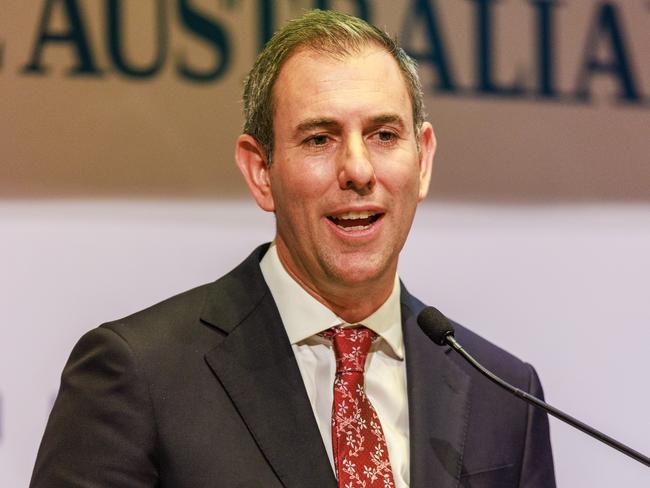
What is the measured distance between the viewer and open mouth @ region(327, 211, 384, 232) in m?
1.94

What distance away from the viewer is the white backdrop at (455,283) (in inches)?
100.0

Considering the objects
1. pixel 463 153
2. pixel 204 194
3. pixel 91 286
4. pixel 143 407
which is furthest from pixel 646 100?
pixel 143 407

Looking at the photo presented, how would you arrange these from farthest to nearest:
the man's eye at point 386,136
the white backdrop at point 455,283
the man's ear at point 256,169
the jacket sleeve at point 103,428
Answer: the white backdrop at point 455,283
the man's ear at point 256,169
the man's eye at point 386,136
the jacket sleeve at point 103,428

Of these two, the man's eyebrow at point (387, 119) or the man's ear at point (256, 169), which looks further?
the man's ear at point (256, 169)

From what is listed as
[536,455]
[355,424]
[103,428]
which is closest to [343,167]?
[355,424]

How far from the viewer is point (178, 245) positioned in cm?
268

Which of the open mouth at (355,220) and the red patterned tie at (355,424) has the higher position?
the open mouth at (355,220)

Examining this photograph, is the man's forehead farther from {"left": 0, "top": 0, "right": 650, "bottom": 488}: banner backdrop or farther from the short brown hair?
{"left": 0, "top": 0, "right": 650, "bottom": 488}: banner backdrop

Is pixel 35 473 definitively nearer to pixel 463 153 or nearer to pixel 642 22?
pixel 463 153

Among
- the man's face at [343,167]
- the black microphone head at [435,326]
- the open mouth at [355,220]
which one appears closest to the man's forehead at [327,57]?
the man's face at [343,167]

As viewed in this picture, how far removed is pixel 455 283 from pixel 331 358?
988 millimetres

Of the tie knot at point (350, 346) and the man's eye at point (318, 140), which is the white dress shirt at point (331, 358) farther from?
the man's eye at point (318, 140)

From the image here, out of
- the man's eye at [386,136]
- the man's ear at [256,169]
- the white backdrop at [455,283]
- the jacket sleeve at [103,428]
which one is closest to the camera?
the jacket sleeve at [103,428]

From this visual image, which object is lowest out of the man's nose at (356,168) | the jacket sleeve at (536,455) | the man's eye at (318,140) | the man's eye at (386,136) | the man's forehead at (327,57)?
the jacket sleeve at (536,455)
